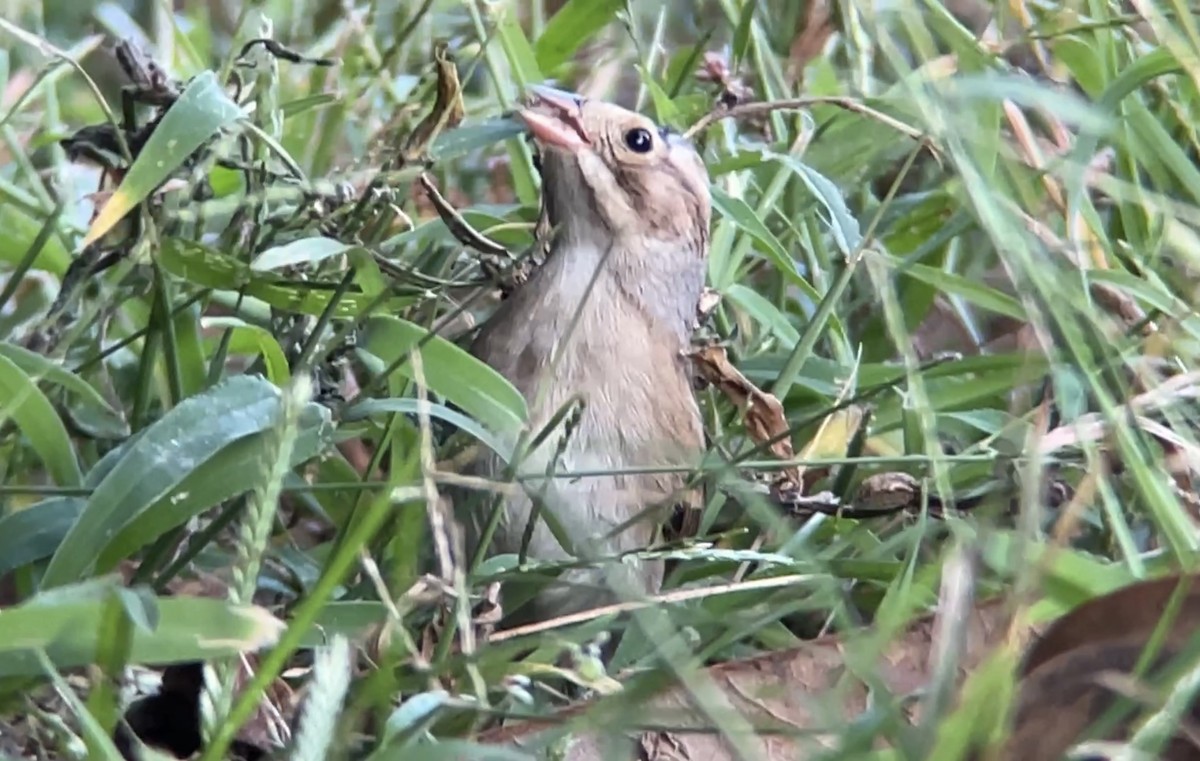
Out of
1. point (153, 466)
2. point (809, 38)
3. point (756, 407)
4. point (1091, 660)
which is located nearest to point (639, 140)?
point (809, 38)

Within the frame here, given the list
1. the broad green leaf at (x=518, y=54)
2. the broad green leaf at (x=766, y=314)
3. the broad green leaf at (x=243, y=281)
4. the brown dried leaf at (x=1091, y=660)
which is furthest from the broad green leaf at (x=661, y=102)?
the brown dried leaf at (x=1091, y=660)

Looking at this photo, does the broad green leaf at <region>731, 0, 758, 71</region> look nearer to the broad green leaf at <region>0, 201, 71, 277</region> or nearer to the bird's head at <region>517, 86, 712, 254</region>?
the bird's head at <region>517, 86, 712, 254</region>

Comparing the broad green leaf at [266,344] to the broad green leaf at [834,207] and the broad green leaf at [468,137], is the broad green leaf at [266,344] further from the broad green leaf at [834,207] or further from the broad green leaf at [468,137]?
the broad green leaf at [834,207]

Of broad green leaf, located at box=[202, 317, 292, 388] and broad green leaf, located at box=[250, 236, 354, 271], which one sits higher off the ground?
broad green leaf, located at box=[250, 236, 354, 271]

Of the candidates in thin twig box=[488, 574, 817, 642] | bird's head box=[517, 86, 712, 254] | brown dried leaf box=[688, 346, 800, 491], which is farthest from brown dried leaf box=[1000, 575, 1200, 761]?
bird's head box=[517, 86, 712, 254]

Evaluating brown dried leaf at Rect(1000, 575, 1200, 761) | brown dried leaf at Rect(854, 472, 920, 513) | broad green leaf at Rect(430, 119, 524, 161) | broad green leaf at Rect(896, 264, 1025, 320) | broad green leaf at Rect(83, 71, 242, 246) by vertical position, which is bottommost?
brown dried leaf at Rect(854, 472, 920, 513)

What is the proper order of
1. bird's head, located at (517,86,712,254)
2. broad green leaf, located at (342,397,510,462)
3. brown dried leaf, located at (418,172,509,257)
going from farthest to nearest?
bird's head, located at (517,86,712,254)
brown dried leaf, located at (418,172,509,257)
broad green leaf, located at (342,397,510,462)

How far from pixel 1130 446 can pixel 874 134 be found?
694mm

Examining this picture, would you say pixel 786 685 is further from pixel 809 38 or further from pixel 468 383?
pixel 809 38

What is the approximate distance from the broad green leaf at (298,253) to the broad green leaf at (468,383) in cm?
9

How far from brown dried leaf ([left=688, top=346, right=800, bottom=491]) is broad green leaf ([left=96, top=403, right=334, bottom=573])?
372 millimetres

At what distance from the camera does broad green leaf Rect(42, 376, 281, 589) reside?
1.04 metres

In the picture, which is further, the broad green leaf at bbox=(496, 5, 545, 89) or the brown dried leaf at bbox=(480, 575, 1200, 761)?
the broad green leaf at bbox=(496, 5, 545, 89)

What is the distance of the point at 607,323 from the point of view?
5.50 feet
